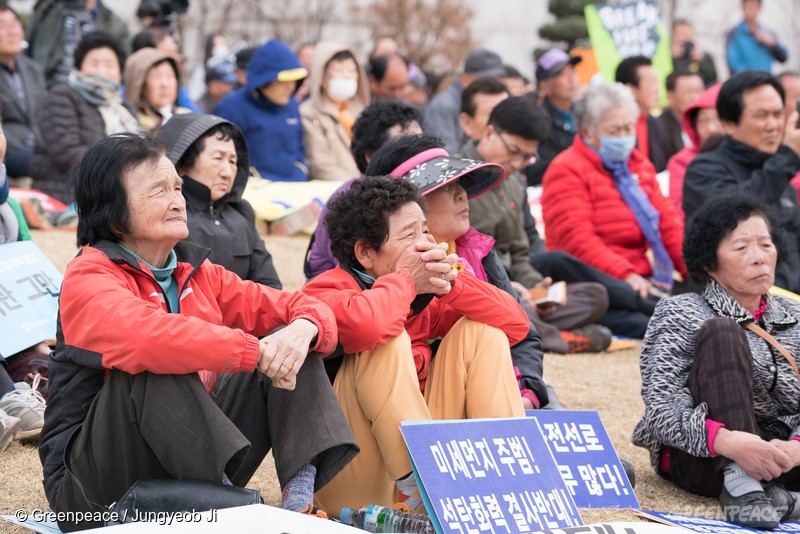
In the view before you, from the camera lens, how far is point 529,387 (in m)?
4.88

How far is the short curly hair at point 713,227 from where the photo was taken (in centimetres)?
495

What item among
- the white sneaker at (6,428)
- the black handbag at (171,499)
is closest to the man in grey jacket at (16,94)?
the white sneaker at (6,428)

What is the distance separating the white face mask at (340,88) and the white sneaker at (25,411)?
251 inches

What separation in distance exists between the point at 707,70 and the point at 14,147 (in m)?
13.8

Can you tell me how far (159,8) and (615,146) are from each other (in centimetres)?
647

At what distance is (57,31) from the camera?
11234 mm

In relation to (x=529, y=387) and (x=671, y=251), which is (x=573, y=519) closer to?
(x=529, y=387)

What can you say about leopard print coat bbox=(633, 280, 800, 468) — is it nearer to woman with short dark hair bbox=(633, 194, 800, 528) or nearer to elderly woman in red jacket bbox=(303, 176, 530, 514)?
woman with short dark hair bbox=(633, 194, 800, 528)

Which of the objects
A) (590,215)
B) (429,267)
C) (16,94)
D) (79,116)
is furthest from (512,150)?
(16,94)

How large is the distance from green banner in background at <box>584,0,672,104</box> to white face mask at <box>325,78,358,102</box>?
4.28 metres

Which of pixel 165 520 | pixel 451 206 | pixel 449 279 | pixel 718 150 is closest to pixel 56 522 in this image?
pixel 165 520

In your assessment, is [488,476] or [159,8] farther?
[159,8]

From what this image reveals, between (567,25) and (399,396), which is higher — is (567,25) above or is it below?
above

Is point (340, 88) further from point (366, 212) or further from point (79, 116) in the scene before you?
point (366, 212)
